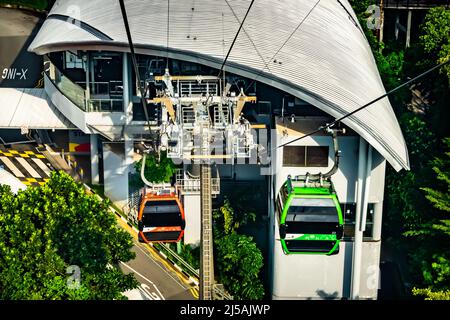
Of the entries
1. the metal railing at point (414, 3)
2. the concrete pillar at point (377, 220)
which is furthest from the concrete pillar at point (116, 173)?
the metal railing at point (414, 3)

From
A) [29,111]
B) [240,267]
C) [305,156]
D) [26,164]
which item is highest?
[29,111]

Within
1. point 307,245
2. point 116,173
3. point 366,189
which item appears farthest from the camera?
point 116,173

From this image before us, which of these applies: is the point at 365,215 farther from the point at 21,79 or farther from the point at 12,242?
the point at 21,79

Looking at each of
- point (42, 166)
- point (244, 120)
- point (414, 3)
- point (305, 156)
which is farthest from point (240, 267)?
point (414, 3)

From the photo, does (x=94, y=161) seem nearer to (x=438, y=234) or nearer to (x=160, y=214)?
(x=160, y=214)

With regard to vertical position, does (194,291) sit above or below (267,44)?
below

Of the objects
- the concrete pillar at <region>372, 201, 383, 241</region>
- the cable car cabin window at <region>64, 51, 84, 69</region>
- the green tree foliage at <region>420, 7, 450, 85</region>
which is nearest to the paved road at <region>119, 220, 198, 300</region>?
the concrete pillar at <region>372, 201, 383, 241</region>
